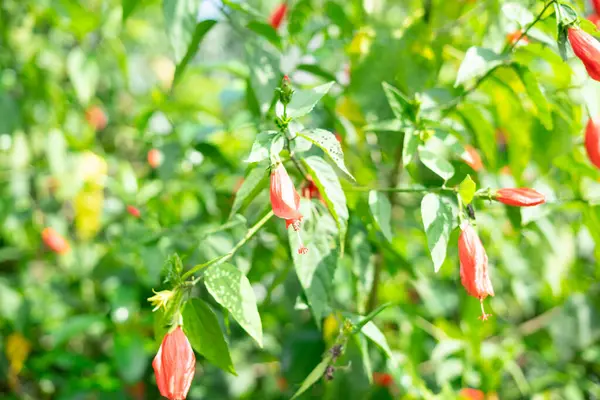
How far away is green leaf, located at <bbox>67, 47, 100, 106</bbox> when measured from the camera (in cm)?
148

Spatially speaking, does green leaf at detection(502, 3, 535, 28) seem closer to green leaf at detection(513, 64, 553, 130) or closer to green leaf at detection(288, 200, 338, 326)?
green leaf at detection(513, 64, 553, 130)

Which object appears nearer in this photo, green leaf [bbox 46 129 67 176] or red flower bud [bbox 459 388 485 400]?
red flower bud [bbox 459 388 485 400]

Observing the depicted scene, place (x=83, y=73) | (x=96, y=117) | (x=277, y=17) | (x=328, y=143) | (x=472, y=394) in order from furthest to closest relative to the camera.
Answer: (x=96, y=117) < (x=83, y=73) < (x=472, y=394) < (x=277, y=17) < (x=328, y=143)

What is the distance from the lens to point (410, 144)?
80 centimetres

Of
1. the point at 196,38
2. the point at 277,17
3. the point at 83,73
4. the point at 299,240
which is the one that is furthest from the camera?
the point at 83,73

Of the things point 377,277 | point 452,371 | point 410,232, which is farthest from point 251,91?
point 452,371

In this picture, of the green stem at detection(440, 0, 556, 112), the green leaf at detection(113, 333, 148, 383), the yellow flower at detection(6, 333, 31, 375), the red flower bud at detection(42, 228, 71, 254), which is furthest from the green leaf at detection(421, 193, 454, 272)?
the yellow flower at detection(6, 333, 31, 375)

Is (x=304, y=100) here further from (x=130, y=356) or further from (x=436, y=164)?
(x=130, y=356)

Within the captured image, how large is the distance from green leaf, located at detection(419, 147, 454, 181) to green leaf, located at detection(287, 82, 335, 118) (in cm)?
17

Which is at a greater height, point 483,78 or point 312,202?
point 483,78

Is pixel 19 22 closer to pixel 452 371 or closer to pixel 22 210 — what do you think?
pixel 22 210

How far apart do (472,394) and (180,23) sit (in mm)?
943

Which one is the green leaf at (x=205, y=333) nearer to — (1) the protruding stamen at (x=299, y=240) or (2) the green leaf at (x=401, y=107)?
(1) the protruding stamen at (x=299, y=240)

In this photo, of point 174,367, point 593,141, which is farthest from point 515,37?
point 174,367
